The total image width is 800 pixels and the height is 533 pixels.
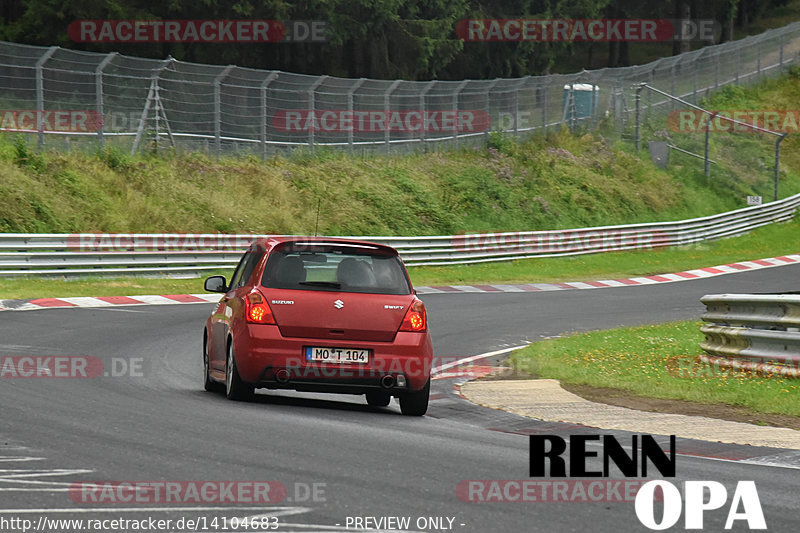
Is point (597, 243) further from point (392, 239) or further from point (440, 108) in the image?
point (392, 239)

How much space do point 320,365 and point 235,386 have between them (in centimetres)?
83

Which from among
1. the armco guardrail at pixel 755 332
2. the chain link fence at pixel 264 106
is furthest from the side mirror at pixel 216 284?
the chain link fence at pixel 264 106

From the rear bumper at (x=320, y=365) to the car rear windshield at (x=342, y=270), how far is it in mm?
467

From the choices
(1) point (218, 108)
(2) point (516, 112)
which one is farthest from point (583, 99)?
(1) point (218, 108)

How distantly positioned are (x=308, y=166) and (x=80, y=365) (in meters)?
24.0

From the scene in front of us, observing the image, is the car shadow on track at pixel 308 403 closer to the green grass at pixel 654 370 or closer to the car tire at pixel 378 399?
the car tire at pixel 378 399

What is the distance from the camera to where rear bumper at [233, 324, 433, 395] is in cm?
1052

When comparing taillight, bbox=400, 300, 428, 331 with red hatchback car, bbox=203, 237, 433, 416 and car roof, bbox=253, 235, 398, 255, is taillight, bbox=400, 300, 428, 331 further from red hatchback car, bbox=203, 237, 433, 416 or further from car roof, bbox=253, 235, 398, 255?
car roof, bbox=253, 235, 398, 255

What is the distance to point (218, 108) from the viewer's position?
33.2 meters

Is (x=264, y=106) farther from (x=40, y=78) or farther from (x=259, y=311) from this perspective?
(x=259, y=311)

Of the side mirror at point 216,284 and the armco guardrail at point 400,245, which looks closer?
the side mirror at point 216,284

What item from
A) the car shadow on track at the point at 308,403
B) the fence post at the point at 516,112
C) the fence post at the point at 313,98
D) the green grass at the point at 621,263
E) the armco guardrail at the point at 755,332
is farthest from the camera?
the fence post at the point at 516,112

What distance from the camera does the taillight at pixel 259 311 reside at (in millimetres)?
10633

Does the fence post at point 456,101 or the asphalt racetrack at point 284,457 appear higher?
the fence post at point 456,101
